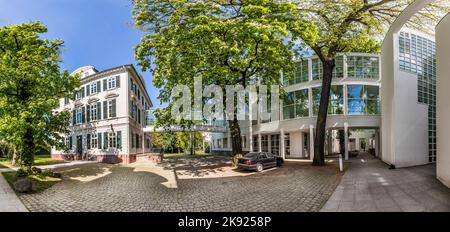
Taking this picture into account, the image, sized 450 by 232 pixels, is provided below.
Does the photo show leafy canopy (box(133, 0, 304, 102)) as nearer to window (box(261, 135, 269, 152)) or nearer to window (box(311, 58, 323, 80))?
window (box(311, 58, 323, 80))

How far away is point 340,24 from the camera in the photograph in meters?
13.8

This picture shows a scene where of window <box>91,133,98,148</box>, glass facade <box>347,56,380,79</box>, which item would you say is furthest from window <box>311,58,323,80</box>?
window <box>91,133,98,148</box>

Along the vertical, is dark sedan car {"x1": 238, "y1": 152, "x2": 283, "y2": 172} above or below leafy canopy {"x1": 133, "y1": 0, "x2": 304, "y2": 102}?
below

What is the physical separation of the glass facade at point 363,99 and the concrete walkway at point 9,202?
2017 cm

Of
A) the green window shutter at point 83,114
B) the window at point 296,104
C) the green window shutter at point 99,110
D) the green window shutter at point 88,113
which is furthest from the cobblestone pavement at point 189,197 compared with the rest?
the green window shutter at point 83,114

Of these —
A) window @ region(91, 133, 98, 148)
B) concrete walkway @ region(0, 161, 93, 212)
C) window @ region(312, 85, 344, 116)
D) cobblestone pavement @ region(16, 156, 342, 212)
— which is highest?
window @ region(312, 85, 344, 116)

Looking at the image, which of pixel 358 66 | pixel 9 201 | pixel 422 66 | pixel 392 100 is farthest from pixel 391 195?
pixel 358 66

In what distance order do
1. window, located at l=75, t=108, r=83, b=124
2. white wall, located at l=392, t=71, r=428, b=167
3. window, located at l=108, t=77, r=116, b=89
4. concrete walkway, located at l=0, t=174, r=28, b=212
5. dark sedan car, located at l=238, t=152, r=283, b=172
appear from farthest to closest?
window, located at l=75, t=108, r=83, b=124 < window, located at l=108, t=77, r=116, b=89 < dark sedan car, located at l=238, t=152, r=283, b=172 < white wall, located at l=392, t=71, r=428, b=167 < concrete walkway, located at l=0, t=174, r=28, b=212

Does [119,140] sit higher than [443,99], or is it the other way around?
[443,99]

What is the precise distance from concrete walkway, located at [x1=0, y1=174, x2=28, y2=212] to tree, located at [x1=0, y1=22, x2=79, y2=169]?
2394 millimetres

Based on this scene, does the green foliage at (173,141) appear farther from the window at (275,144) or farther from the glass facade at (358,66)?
the glass facade at (358,66)

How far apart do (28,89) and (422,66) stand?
20.4m

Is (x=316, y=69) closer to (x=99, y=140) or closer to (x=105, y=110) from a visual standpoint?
(x=105, y=110)

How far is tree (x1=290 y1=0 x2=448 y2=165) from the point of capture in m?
11.9
